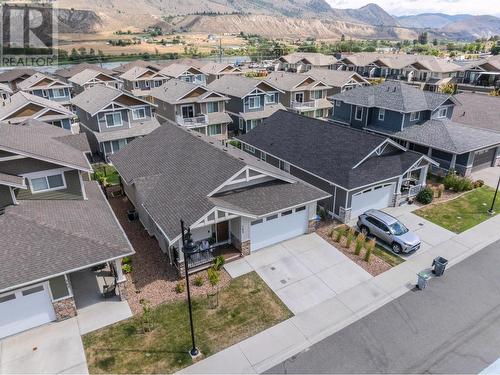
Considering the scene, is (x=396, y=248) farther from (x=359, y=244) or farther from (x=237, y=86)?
(x=237, y=86)

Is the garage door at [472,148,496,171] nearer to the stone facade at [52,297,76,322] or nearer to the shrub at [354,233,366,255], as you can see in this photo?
the shrub at [354,233,366,255]

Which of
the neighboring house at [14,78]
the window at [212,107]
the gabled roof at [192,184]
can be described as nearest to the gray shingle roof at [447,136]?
the gabled roof at [192,184]

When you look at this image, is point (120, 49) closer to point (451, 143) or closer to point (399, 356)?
point (451, 143)

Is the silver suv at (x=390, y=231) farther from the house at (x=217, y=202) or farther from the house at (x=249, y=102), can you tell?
the house at (x=249, y=102)

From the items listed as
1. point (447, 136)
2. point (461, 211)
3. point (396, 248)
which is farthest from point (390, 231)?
point (447, 136)

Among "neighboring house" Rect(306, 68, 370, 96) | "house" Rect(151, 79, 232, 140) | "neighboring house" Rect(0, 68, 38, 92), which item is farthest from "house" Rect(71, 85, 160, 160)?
"neighboring house" Rect(306, 68, 370, 96)

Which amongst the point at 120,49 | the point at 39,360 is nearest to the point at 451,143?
the point at 39,360
